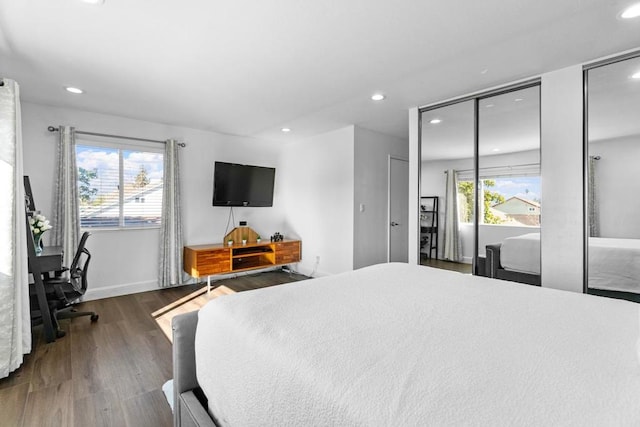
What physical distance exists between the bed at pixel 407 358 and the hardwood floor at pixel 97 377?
0.75 metres

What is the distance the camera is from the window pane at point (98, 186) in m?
3.93

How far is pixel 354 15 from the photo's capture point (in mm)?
1947

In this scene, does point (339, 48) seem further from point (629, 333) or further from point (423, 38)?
point (629, 333)

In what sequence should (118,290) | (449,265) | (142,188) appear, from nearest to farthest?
(449,265) → (118,290) → (142,188)

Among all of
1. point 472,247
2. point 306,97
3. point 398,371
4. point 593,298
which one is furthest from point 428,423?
point 306,97

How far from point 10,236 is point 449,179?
3.90m

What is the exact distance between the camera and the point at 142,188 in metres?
4.35

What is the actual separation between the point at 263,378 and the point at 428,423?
52 cm

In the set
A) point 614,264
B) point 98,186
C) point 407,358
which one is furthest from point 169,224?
point 614,264

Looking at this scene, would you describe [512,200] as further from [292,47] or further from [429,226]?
[292,47]

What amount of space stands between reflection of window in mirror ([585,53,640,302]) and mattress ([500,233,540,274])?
362 mm

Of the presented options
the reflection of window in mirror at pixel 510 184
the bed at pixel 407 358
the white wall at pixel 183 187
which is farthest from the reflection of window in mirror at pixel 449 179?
the white wall at pixel 183 187

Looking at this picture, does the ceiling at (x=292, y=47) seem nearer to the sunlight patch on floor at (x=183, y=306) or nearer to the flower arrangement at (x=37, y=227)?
the flower arrangement at (x=37, y=227)

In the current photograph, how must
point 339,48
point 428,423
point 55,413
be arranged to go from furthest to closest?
point 339,48
point 55,413
point 428,423
